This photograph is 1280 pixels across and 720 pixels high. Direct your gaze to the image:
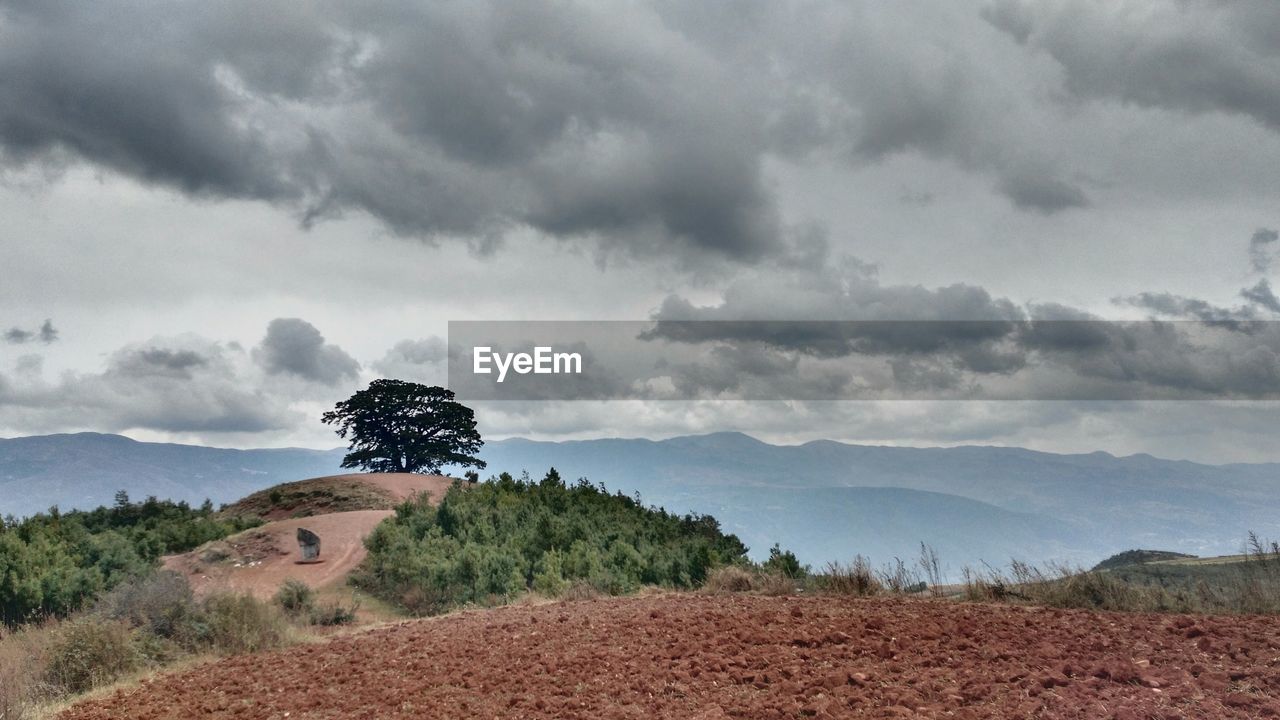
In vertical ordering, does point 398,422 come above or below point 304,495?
above

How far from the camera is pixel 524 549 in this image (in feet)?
75.9

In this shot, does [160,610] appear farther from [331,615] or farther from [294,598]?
[331,615]

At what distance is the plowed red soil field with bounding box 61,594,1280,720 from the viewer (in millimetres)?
6992

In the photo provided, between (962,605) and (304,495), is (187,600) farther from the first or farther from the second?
(304,495)

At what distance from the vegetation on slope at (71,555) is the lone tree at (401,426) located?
17.0 metres

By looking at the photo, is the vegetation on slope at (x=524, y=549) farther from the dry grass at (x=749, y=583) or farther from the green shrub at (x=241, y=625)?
the green shrub at (x=241, y=625)

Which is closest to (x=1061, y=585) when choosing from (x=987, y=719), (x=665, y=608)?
(x=665, y=608)

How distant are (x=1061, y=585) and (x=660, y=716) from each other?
28.0 feet

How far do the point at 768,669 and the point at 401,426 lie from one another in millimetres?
46257

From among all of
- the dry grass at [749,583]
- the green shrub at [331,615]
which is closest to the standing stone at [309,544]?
the green shrub at [331,615]

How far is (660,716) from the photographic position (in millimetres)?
7387

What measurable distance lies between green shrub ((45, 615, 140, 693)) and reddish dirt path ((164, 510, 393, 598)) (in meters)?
7.72

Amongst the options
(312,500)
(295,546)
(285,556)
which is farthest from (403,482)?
(285,556)

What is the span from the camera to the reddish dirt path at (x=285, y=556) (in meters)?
23.6
